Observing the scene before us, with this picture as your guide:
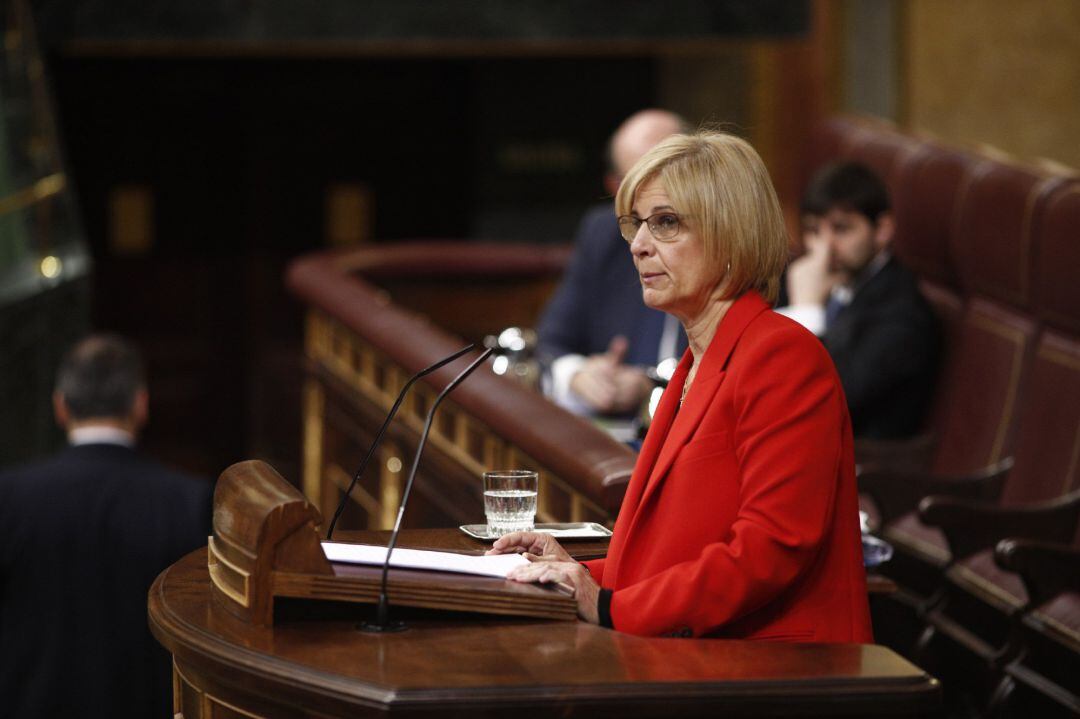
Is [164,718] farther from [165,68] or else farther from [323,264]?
[165,68]

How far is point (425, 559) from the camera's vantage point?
78.4 inches

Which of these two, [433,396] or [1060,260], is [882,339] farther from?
[433,396]

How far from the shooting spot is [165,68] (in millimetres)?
8844

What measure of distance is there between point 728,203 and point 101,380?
2304 millimetres

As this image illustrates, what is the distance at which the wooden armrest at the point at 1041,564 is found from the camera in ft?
10.5

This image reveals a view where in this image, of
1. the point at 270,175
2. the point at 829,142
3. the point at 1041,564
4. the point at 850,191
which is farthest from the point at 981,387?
the point at 270,175

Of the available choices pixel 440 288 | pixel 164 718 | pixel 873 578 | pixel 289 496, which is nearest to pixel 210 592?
pixel 289 496

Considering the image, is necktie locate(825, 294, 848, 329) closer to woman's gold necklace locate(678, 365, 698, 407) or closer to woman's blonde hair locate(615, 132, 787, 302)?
woman's gold necklace locate(678, 365, 698, 407)

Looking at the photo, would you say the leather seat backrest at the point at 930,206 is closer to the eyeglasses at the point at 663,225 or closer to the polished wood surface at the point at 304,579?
the eyeglasses at the point at 663,225

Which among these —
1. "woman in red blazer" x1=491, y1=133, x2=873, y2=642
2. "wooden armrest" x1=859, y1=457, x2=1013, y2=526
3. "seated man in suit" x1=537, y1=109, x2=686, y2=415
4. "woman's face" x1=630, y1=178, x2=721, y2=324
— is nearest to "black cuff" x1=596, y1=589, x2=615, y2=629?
"woman in red blazer" x1=491, y1=133, x2=873, y2=642

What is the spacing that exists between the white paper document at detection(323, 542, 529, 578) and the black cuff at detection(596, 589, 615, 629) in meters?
0.13

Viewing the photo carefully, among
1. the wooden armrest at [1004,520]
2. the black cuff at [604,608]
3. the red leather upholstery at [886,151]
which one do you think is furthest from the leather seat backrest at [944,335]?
the black cuff at [604,608]

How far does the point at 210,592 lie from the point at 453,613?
1.05 ft

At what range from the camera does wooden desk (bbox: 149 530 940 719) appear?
1.67 metres
